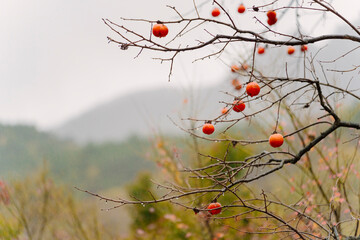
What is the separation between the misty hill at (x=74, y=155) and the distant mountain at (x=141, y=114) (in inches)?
36.6

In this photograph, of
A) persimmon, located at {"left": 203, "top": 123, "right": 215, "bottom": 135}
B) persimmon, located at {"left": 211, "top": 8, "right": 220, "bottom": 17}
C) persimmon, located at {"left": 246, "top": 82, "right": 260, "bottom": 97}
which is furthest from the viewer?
persimmon, located at {"left": 211, "top": 8, "right": 220, "bottom": 17}

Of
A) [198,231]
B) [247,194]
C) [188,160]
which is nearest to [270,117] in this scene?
[247,194]

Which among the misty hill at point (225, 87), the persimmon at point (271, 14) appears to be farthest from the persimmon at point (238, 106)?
the persimmon at point (271, 14)

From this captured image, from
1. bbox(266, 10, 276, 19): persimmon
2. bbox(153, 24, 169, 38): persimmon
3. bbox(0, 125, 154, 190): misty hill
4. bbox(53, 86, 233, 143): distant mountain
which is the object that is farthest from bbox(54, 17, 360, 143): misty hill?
bbox(0, 125, 154, 190): misty hill

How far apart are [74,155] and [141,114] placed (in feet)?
59.8

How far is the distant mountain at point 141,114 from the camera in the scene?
591 centimetres

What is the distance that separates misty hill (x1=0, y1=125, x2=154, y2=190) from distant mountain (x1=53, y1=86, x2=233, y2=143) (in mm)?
930

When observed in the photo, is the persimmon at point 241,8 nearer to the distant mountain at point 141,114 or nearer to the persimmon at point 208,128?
the distant mountain at point 141,114

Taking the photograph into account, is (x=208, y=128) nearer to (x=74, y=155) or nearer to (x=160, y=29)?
(x=160, y=29)

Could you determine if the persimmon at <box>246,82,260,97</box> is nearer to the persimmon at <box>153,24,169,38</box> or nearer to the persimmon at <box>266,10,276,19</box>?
the persimmon at <box>153,24,169,38</box>

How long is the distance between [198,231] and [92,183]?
16.9 meters

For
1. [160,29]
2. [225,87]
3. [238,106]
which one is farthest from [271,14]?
[225,87]

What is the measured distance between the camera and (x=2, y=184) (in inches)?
236

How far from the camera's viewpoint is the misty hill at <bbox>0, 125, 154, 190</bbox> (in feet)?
68.9
